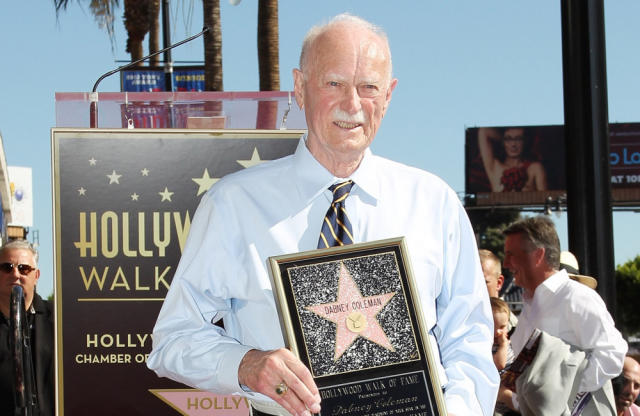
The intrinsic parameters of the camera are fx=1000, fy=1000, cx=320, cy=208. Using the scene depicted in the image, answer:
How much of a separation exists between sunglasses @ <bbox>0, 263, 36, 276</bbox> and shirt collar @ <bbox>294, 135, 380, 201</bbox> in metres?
3.47

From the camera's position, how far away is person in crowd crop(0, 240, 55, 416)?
16.2 feet

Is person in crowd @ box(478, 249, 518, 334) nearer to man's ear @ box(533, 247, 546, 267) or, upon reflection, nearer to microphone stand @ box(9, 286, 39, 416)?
man's ear @ box(533, 247, 546, 267)

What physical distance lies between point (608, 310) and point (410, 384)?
332 centimetres

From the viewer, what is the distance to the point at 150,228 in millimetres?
3285

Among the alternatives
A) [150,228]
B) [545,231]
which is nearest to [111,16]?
[545,231]

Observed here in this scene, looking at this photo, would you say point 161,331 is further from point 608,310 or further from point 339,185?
point 608,310

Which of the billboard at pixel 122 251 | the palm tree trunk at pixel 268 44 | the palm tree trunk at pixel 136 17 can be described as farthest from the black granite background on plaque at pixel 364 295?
the palm tree trunk at pixel 136 17

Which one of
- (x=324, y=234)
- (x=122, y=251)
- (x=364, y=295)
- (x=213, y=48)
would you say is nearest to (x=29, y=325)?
(x=122, y=251)

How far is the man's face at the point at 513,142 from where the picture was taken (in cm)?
6600

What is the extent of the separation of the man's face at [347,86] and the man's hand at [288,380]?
1.89 feet

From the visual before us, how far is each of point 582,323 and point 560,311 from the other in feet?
0.44

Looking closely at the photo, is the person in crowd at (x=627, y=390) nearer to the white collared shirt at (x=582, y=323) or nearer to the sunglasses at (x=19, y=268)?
the white collared shirt at (x=582, y=323)

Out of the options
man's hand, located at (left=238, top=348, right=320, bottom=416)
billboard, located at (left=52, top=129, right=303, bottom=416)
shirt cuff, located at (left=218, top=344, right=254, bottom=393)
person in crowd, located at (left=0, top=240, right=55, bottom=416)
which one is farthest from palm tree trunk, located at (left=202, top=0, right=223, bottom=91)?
A: man's hand, located at (left=238, top=348, right=320, bottom=416)

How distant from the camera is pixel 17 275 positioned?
5562 mm
